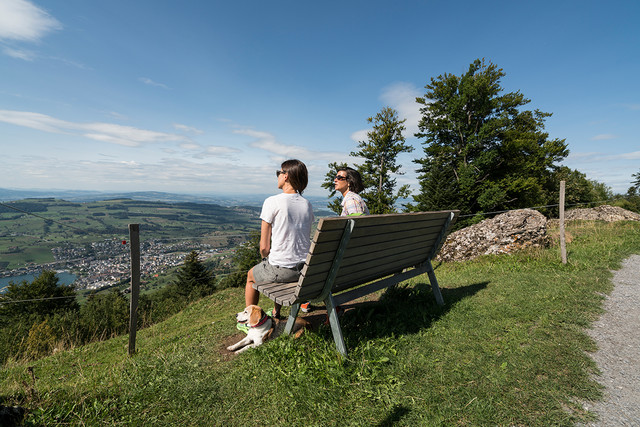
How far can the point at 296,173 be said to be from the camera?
10.6ft

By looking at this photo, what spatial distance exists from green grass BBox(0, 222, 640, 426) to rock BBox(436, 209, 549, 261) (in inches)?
147

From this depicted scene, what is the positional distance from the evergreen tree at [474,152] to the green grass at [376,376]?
843 inches

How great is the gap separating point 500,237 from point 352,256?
6872 mm

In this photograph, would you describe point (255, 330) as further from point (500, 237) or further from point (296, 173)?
point (500, 237)

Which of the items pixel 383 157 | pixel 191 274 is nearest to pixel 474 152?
pixel 383 157

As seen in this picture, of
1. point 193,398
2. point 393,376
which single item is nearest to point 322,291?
point 393,376

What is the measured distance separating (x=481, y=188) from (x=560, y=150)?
45.9 ft

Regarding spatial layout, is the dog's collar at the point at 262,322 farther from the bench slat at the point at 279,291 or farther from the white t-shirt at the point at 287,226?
the white t-shirt at the point at 287,226

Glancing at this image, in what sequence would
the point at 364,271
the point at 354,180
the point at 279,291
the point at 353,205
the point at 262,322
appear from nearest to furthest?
Result: the point at 279,291 < the point at 364,271 < the point at 262,322 < the point at 353,205 < the point at 354,180

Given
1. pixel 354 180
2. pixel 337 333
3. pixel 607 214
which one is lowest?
pixel 337 333

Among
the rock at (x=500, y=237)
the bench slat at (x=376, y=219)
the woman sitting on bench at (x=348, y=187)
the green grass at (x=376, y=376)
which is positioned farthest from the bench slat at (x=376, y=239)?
the rock at (x=500, y=237)

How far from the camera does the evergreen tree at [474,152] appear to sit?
23250mm

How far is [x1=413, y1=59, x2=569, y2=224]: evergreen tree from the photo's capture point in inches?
915

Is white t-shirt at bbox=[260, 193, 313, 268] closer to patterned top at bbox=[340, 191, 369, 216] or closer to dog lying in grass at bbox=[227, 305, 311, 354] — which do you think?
dog lying in grass at bbox=[227, 305, 311, 354]
